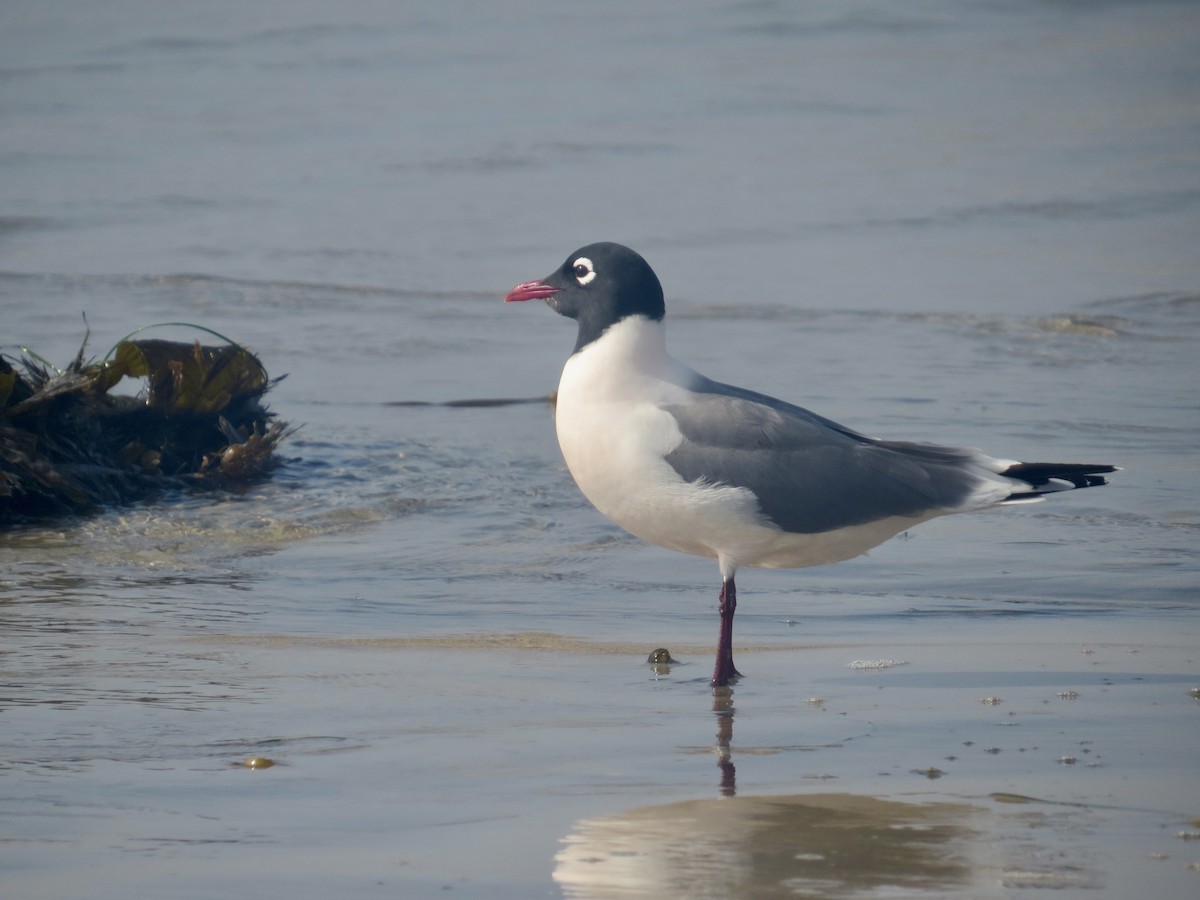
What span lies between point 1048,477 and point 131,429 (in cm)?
416

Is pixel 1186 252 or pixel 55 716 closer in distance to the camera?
pixel 55 716

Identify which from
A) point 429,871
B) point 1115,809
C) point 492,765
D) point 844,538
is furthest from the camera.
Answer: point 844,538

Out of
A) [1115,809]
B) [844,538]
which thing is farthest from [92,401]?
[1115,809]

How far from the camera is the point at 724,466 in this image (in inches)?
183

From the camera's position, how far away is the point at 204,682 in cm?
420

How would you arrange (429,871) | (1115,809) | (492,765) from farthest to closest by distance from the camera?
(492,765), (1115,809), (429,871)

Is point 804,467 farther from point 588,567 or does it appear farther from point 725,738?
point 588,567

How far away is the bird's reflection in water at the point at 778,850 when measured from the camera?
290cm

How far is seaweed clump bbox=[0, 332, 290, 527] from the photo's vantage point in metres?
6.42

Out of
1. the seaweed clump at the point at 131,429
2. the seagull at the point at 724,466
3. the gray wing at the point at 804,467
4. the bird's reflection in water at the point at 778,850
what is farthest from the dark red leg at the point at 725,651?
the seaweed clump at the point at 131,429

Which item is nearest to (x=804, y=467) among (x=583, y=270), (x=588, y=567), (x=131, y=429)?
(x=583, y=270)

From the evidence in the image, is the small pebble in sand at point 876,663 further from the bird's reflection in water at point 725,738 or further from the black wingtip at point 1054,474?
the black wingtip at point 1054,474

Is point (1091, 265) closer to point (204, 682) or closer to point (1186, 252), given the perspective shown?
point (1186, 252)

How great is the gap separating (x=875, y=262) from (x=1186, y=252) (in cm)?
279
